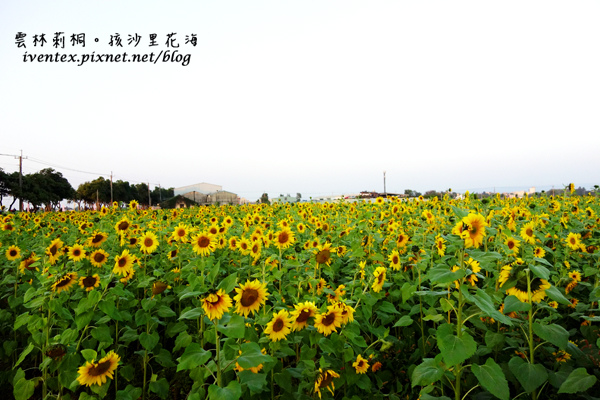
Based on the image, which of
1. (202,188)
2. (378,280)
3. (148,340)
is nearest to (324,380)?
(378,280)

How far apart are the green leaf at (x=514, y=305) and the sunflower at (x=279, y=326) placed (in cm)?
115

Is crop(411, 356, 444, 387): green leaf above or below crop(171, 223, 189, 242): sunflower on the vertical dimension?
below

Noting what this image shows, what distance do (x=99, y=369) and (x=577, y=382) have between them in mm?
2725

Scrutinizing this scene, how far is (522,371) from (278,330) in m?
1.28

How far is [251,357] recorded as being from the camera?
1.65 m

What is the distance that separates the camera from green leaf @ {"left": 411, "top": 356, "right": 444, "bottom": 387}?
69.2 inches

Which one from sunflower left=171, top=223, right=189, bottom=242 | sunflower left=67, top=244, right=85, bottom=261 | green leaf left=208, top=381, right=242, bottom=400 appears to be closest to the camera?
green leaf left=208, top=381, right=242, bottom=400

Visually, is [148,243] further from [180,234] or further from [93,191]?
[93,191]

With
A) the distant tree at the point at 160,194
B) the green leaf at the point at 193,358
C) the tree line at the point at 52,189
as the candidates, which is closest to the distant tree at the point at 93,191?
the tree line at the point at 52,189

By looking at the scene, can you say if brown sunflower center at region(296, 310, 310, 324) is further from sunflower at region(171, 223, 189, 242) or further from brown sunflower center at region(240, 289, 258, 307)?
sunflower at region(171, 223, 189, 242)

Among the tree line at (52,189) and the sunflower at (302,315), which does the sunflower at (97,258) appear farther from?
the tree line at (52,189)

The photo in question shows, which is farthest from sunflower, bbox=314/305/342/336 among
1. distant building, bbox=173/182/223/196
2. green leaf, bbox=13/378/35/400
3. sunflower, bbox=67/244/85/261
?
distant building, bbox=173/182/223/196

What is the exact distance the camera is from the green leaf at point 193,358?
1663 millimetres

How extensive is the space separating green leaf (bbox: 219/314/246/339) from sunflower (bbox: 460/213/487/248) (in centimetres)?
119
